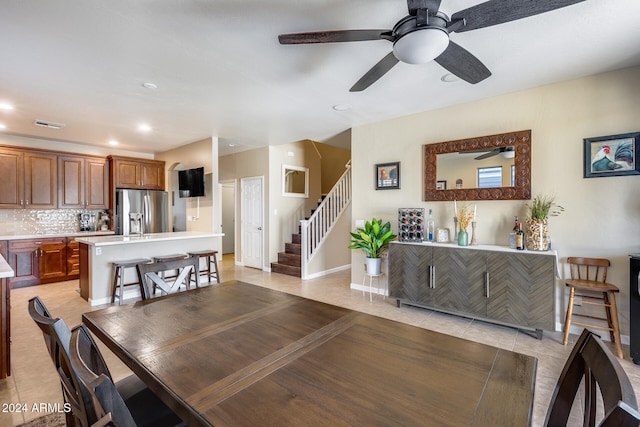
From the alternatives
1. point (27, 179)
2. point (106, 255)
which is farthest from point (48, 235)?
point (106, 255)

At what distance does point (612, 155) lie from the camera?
302 centimetres

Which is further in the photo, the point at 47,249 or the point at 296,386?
the point at 47,249

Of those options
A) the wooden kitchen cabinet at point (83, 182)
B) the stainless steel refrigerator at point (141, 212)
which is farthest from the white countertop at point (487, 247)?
the wooden kitchen cabinet at point (83, 182)

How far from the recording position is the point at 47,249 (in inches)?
211

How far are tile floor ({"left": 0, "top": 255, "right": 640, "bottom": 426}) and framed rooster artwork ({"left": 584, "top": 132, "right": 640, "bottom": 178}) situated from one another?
69.6 inches

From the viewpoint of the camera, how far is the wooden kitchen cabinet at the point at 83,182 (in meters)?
5.84

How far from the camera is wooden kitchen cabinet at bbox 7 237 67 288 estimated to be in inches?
200

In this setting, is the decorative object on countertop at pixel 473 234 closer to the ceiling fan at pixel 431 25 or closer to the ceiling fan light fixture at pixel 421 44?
the ceiling fan at pixel 431 25

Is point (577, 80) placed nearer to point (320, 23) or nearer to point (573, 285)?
point (573, 285)

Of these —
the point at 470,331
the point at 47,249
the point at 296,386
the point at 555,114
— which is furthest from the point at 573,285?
the point at 47,249

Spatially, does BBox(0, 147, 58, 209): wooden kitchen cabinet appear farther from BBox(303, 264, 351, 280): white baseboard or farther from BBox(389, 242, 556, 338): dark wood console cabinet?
BBox(389, 242, 556, 338): dark wood console cabinet

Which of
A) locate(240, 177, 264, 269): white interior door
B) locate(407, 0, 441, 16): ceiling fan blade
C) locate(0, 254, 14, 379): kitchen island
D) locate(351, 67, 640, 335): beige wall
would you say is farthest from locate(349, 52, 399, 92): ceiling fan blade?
locate(240, 177, 264, 269): white interior door

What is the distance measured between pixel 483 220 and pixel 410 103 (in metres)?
1.79

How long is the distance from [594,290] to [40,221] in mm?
8789
